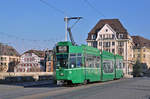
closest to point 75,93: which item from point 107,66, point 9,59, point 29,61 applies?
point 107,66

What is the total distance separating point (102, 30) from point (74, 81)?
62.8 meters

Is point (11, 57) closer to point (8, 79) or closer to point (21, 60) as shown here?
point (21, 60)

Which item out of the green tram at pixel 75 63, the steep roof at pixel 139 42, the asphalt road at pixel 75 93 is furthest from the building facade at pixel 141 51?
the asphalt road at pixel 75 93

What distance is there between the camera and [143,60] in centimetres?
10769

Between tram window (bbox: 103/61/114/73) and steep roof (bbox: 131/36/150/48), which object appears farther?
steep roof (bbox: 131/36/150/48)

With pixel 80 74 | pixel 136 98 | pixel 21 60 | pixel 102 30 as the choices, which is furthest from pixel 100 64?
pixel 21 60

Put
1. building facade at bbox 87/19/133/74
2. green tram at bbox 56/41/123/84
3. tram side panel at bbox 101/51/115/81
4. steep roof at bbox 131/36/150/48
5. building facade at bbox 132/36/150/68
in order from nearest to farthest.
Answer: green tram at bbox 56/41/123/84
tram side panel at bbox 101/51/115/81
building facade at bbox 87/19/133/74
building facade at bbox 132/36/150/68
steep roof at bbox 131/36/150/48

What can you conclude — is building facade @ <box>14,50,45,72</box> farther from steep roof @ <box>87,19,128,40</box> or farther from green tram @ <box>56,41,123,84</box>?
green tram @ <box>56,41,123,84</box>

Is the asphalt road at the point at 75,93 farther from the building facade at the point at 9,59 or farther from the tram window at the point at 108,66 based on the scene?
the building facade at the point at 9,59

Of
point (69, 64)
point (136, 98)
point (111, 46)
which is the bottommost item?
point (136, 98)

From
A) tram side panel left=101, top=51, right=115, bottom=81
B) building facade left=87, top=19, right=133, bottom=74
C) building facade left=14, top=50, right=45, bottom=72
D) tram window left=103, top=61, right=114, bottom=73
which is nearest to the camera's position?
tram side panel left=101, top=51, right=115, bottom=81

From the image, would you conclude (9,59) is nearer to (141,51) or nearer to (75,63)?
(141,51)

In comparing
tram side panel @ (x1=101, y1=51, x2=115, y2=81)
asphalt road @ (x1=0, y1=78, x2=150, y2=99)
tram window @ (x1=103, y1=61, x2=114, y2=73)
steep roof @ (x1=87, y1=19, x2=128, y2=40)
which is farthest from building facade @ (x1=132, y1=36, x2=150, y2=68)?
asphalt road @ (x1=0, y1=78, x2=150, y2=99)

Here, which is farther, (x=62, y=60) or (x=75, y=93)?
(x=62, y=60)
